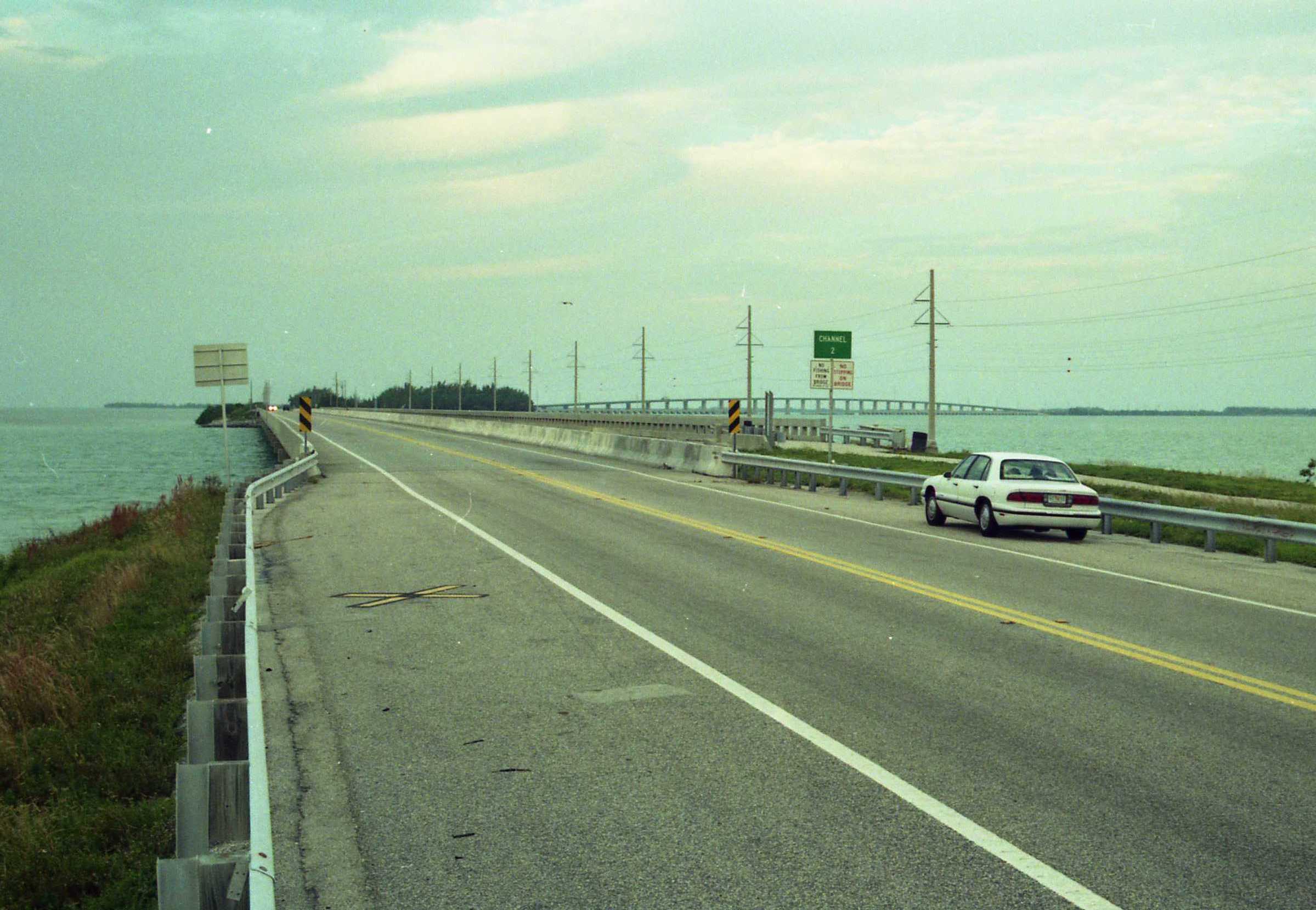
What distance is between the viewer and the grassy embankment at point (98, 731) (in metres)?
5.47

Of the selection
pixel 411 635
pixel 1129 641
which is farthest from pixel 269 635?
pixel 1129 641

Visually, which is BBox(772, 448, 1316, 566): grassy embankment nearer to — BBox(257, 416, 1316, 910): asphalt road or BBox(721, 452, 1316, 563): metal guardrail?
BBox(721, 452, 1316, 563): metal guardrail

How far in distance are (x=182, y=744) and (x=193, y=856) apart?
375cm

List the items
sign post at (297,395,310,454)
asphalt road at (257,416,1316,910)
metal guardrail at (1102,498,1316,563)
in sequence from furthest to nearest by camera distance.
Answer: sign post at (297,395,310,454)
metal guardrail at (1102,498,1316,563)
asphalt road at (257,416,1316,910)

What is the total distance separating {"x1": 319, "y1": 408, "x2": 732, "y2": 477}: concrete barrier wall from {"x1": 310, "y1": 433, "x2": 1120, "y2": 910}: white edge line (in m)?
23.6

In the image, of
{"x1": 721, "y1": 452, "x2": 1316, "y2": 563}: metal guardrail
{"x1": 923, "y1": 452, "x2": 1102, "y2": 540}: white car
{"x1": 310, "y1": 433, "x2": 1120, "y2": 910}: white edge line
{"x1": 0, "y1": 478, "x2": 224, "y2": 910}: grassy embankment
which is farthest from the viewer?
{"x1": 923, "y1": 452, "x2": 1102, "y2": 540}: white car

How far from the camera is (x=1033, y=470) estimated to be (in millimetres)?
18797

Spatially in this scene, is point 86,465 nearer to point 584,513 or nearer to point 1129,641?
point 584,513

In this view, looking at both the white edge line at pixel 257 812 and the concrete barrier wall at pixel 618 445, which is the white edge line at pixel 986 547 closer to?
the concrete barrier wall at pixel 618 445

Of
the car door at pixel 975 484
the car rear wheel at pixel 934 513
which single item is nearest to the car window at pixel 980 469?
the car door at pixel 975 484

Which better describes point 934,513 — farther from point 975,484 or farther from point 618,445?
point 618,445

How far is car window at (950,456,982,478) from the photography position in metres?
19.7

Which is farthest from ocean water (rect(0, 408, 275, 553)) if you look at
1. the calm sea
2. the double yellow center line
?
the double yellow center line

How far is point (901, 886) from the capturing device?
457 cm
